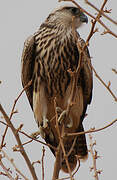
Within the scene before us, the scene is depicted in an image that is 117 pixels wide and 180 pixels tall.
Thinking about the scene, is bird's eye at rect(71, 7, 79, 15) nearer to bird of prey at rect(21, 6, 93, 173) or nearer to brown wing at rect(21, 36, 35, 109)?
bird of prey at rect(21, 6, 93, 173)

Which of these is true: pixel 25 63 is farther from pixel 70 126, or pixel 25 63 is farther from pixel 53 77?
pixel 70 126

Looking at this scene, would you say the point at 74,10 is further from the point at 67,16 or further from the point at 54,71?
the point at 54,71

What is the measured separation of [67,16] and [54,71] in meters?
0.87

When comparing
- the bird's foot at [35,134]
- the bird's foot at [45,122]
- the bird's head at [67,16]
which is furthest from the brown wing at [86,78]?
the bird's foot at [35,134]

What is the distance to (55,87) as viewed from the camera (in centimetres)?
461

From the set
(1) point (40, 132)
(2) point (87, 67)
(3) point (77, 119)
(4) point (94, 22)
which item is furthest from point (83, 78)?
(4) point (94, 22)

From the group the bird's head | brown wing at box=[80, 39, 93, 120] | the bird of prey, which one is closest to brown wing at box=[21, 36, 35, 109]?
the bird of prey

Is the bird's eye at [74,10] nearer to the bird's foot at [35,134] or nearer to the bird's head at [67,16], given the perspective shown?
the bird's head at [67,16]

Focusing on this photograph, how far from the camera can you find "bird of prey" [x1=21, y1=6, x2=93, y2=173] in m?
4.54

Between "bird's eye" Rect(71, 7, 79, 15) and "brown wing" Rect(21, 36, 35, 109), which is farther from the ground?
"bird's eye" Rect(71, 7, 79, 15)

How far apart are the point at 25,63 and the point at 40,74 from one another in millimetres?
234

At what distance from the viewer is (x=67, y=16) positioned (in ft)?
16.1

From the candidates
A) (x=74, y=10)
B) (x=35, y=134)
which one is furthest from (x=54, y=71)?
(x=74, y=10)

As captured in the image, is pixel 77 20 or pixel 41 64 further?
pixel 77 20
